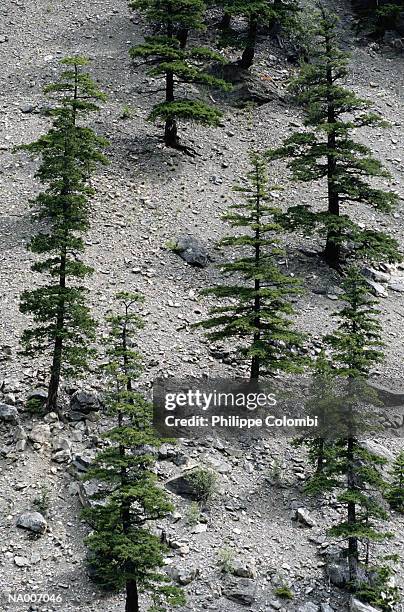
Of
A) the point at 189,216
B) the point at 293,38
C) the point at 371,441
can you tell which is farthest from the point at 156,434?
the point at 293,38

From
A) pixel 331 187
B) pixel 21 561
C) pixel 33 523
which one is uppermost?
pixel 331 187

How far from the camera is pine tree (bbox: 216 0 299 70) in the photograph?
39.0 metres

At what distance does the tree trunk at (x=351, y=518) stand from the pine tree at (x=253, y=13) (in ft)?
84.9

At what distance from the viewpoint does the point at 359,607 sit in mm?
19219

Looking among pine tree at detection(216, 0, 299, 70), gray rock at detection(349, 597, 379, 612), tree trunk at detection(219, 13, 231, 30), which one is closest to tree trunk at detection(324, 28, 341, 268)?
pine tree at detection(216, 0, 299, 70)

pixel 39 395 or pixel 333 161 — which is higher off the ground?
pixel 333 161

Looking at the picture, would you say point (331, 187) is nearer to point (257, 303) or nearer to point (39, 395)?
point (257, 303)

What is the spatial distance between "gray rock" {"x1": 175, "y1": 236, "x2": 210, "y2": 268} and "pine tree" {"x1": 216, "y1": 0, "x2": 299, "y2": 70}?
534 inches

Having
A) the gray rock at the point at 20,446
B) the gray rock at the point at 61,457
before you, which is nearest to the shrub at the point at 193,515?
the gray rock at the point at 61,457

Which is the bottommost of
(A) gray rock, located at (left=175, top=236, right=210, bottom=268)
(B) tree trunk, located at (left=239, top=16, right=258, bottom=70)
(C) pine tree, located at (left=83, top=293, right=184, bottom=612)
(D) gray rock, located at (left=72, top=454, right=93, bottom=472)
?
(D) gray rock, located at (left=72, top=454, right=93, bottom=472)

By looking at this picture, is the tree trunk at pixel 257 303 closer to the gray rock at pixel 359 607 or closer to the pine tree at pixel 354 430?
the pine tree at pixel 354 430

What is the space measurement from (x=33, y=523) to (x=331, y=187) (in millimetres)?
17183

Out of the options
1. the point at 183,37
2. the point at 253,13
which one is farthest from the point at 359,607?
the point at 183,37

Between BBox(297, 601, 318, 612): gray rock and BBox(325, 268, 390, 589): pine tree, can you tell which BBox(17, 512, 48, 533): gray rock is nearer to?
BBox(297, 601, 318, 612): gray rock
